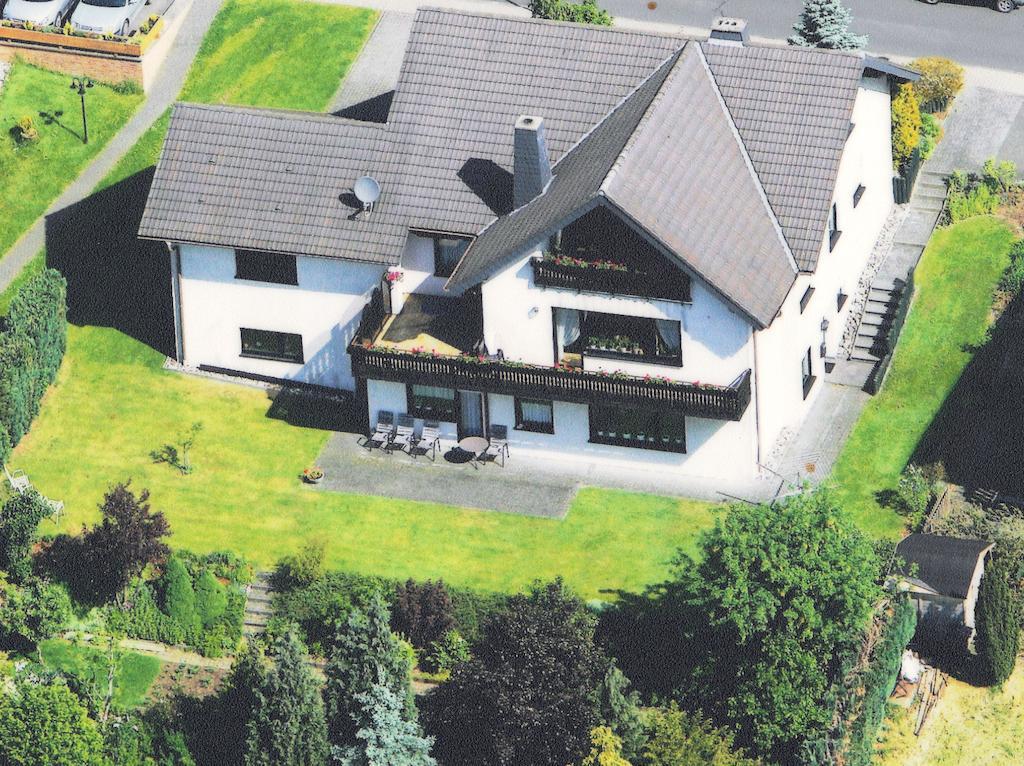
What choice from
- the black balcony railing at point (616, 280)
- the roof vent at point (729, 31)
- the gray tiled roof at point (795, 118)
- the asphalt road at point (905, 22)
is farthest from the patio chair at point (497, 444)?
the asphalt road at point (905, 22)

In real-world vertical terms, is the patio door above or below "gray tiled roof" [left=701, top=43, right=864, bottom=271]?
below

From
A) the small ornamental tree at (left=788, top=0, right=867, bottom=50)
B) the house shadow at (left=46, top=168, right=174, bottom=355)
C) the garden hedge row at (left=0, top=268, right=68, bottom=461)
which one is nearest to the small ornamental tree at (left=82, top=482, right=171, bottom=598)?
the garden hedge row at (left=0, top=268, right=68, bottom=461)

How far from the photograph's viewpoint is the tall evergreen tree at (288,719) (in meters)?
69.9

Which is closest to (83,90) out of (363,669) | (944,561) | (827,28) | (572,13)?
(572,13)

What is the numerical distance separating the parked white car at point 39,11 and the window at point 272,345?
16.6 m

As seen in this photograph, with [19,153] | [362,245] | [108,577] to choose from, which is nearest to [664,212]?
[362,245]

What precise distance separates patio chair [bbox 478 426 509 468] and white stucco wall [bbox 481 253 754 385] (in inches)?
96.2

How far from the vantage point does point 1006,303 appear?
81.9 metres

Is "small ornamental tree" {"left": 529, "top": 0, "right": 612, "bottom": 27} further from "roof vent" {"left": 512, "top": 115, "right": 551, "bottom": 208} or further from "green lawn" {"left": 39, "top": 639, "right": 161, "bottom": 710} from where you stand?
"green lawn" {"left": 39, "top": 639, "right": 161, "bottom": 710}

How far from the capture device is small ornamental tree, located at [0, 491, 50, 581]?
7431 cm

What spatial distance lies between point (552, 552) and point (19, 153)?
2569 cm

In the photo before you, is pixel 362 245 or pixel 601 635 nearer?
pixel 601 635

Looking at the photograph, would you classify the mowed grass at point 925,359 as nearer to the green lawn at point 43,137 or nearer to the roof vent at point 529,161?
the roof vent at point 529,161

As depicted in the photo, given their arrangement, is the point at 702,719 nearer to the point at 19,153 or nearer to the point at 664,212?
the point at 664,212
